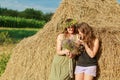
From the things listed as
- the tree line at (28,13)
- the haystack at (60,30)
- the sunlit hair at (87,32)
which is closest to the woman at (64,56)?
the sunlit hair at (87,32)

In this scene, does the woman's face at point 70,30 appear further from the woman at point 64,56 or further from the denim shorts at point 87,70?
the denim shorts at point 87,70

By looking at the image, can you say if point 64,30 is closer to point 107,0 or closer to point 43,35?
point 43,35

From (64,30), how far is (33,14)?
208 ft

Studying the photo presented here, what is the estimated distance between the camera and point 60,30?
329 inches

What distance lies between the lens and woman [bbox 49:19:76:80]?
296 inches

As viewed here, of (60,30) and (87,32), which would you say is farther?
(60,30)

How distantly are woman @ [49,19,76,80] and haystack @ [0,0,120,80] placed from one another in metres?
0.61

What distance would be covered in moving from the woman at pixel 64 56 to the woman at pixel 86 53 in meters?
0.14

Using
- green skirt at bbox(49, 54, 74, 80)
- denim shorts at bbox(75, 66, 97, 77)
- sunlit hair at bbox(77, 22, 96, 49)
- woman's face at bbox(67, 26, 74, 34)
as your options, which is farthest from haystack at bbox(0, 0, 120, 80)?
woman's face at bbox(67, 26, 74, 34)

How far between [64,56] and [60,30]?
0.88 metres

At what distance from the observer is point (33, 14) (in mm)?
70812

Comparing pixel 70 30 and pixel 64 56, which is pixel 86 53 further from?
pixel 70 30

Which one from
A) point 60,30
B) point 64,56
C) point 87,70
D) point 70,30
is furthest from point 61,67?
point 60,30

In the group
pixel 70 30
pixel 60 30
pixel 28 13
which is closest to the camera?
pixel 70 30
